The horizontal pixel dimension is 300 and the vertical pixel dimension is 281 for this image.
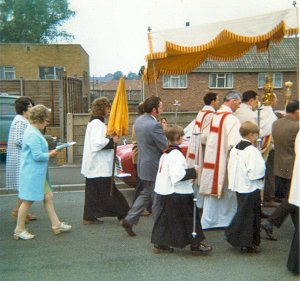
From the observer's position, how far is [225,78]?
3078 cm

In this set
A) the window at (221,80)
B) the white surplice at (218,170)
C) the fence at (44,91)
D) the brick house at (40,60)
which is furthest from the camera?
the brick house at (40,60)

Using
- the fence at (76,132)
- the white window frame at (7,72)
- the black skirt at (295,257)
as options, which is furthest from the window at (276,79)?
the black skirt at (295,257)

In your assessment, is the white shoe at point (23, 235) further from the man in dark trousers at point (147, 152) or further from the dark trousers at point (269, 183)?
the dark trousers at point (269, 183)

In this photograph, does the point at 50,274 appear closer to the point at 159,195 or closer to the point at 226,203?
the point at 159,195

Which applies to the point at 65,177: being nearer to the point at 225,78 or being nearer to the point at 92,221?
the point at 92,221

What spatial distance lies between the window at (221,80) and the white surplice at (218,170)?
25135mm

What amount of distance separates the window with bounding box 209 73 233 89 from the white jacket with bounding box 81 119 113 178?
25.1 m

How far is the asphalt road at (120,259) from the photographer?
4547mm

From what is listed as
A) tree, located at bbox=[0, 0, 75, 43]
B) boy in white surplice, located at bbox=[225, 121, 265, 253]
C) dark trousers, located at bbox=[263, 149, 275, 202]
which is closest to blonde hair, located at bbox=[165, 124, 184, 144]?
boy in white surplice, located at bbox=[225, 121, 265, 253]

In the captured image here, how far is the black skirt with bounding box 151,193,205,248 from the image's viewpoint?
4.98 metres

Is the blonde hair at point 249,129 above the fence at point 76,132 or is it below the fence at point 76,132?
above

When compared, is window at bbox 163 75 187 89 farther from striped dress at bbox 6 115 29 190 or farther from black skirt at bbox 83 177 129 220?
black skirt at bbox 83 177 129 220

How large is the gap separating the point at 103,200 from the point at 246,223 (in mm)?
2115

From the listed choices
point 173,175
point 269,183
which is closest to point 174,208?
point 173,175
